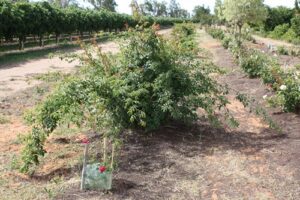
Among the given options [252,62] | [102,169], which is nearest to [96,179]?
[102,169]

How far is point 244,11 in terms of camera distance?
31.2m

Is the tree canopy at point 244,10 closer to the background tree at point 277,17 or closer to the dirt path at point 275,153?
the background tree at point 277,17

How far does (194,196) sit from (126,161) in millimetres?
1183

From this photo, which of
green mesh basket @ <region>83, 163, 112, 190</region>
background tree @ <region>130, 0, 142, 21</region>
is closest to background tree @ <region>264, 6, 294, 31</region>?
background tree @ <region>130, 0, 142, 21</region>

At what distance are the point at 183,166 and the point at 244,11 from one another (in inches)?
1079

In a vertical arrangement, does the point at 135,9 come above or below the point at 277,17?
below

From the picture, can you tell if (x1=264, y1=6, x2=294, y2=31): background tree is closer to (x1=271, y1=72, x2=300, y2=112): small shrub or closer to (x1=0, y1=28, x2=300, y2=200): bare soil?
(x1=271, y1=72, x2=300, y2=112): small shrub

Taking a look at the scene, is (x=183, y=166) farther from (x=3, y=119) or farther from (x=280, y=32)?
(x=280, y=32)

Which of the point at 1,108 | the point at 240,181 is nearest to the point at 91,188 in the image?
the point at 240,181

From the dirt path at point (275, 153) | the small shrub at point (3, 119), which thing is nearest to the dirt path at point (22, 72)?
the small shrub at point (3, 119)

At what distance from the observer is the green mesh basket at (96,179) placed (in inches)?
180

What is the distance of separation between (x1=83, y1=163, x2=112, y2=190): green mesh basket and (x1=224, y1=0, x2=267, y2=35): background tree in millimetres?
27351

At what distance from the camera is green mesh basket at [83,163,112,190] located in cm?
458

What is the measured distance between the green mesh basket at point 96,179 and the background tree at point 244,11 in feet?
89.7
